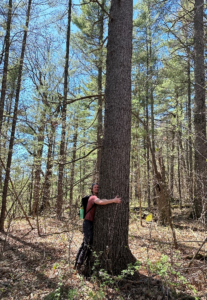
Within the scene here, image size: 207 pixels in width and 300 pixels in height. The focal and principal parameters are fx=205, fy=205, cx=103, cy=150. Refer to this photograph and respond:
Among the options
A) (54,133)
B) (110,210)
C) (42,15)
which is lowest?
(110,210)

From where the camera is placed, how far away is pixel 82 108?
407 inches

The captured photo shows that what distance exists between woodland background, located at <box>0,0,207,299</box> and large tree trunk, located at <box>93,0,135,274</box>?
192 centimetres

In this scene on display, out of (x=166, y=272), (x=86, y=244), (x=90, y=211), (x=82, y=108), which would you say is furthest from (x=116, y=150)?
(x=82, y=108)

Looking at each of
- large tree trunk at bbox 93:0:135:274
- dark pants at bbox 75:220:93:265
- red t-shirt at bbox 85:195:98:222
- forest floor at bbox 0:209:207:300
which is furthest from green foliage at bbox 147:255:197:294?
red t-shirt at bbox 85:195:98:222

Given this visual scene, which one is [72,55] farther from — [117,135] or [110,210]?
[110,210]

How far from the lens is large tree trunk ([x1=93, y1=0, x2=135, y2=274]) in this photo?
3309mm

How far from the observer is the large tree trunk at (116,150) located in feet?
10.9

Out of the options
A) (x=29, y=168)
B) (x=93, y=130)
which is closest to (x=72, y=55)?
(x=93, y=130)

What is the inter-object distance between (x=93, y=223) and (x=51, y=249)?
7.85ft

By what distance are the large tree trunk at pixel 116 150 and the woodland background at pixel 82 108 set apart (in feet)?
6.31

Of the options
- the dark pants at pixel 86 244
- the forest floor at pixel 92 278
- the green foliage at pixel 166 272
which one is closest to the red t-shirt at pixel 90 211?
the dark pants at pixel 86 244

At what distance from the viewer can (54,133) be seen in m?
8.30

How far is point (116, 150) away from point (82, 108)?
23.8 feet

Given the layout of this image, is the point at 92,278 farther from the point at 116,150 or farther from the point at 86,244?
the point at 116,150
